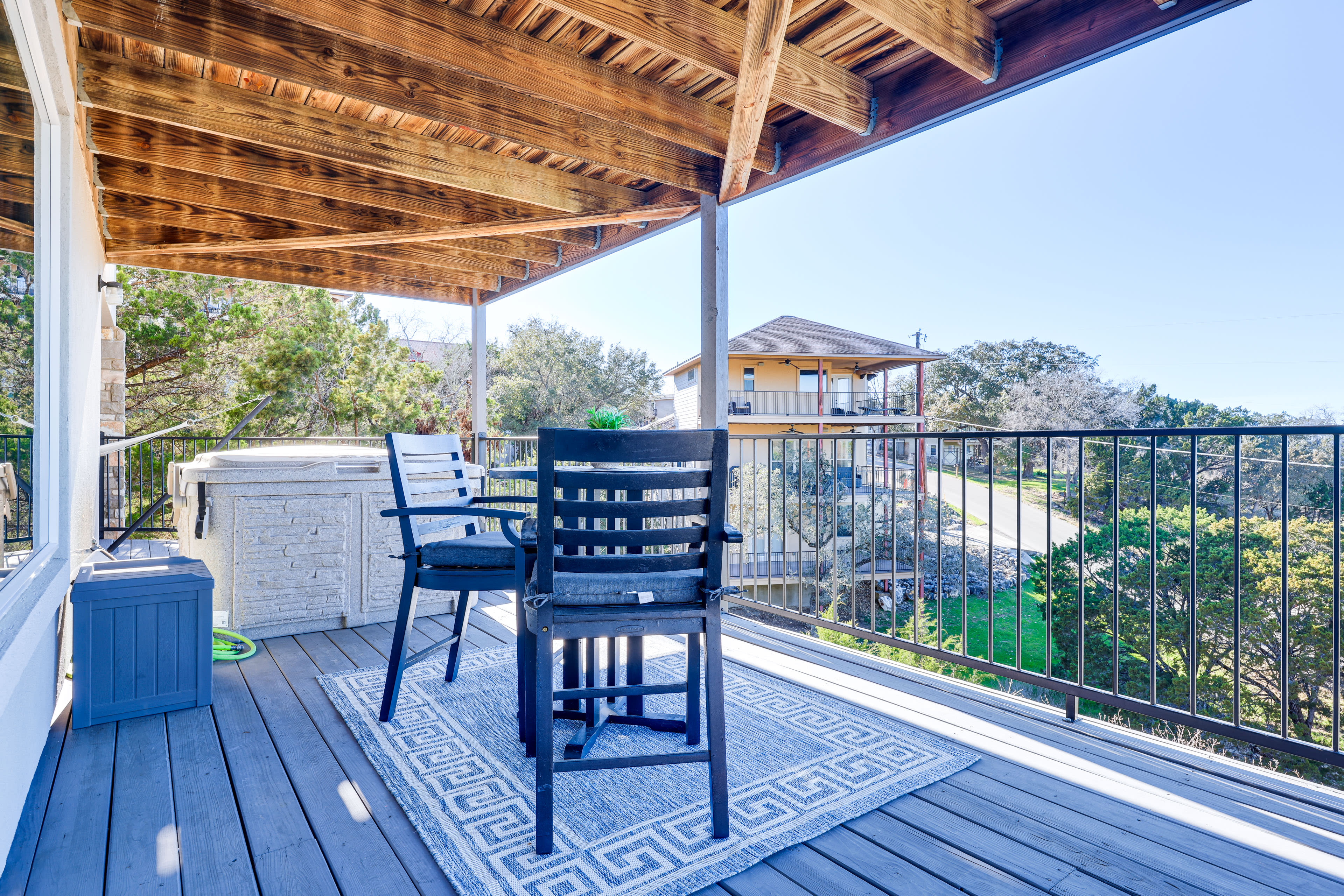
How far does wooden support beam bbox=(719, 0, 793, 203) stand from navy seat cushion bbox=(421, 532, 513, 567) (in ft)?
6.33

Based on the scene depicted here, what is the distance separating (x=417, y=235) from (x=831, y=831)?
4.28 m

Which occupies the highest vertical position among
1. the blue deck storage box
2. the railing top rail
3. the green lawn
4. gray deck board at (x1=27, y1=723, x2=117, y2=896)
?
the railing top rail

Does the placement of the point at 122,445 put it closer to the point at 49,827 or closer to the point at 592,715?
the point at 49,827

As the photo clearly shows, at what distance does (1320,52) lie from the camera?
1084 inches

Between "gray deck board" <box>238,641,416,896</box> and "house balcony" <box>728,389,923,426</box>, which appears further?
"house balcony" <box>728,389,923,426</box>

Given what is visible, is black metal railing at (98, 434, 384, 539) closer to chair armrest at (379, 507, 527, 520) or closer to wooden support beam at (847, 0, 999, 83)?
chair armrest at (379, 507, 527, 520)

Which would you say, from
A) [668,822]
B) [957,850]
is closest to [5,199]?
[668,822]

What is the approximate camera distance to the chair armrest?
6.97ft

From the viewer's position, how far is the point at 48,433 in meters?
1.97

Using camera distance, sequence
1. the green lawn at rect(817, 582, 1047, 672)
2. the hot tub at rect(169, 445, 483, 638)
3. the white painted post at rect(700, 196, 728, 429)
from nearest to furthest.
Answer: the hot tub at rect(169, 445, 483, 638)
the white painted post at rect(700, 196, 728, 429)
the green lawn at rect(817, 582, 1047, 672)

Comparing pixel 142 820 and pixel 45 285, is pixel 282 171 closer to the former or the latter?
pixel 45 285

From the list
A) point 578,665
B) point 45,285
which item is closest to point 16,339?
point 45,285

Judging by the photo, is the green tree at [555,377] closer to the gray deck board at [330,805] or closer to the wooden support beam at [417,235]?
the wooden support beam at [417,235]

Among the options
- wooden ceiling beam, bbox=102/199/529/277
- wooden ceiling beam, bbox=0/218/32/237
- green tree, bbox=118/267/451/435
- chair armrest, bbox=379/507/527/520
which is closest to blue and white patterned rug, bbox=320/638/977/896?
chair armrest, bbox=379/507/527/520
